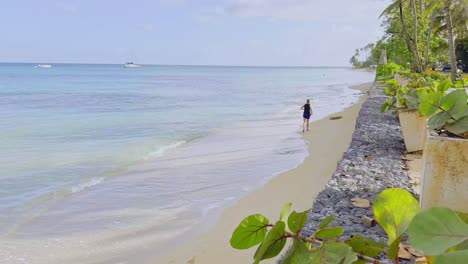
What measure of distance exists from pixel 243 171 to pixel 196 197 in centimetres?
197

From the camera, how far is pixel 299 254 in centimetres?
88

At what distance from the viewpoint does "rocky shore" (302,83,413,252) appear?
3.20 m

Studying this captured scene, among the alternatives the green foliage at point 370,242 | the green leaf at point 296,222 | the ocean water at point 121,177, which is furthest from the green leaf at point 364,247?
the ocean water at point 121,177

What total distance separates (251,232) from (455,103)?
74.1 inches

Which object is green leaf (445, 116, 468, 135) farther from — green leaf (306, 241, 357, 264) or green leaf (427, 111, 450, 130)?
green leaf (306, 241, 357, 264)

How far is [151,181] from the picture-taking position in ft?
26.3

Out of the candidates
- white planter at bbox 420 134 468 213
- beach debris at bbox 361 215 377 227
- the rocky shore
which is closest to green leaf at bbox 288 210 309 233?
the rocky shore

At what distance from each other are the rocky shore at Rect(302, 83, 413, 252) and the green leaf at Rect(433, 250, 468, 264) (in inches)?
94.0

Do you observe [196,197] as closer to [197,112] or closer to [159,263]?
[159,263]

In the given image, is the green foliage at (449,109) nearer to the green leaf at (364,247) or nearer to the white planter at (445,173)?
the white planter at (445,173)

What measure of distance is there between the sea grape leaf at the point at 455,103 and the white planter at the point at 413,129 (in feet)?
13.1

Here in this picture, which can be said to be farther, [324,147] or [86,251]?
[324,147]

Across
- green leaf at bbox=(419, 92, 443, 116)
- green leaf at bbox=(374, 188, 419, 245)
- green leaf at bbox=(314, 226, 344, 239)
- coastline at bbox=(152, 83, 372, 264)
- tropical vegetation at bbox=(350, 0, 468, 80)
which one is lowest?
coastline at bbox=(152, 83, 372, 264)

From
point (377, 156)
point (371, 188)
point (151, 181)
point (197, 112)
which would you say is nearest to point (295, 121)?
point (197, 112)
